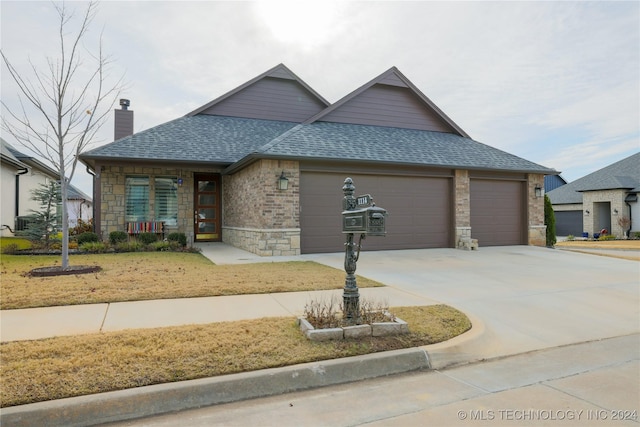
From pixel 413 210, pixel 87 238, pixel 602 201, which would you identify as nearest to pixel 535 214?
pixel 413 210

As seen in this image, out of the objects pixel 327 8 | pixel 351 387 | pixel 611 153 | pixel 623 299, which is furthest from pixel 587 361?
pixel 611 153

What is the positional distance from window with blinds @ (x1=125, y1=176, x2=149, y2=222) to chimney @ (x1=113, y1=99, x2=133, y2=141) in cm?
469

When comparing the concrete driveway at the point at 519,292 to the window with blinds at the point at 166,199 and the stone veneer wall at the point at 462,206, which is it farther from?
the window with blinds at the point at 166,199

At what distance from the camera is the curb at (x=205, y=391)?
2643 millimetres

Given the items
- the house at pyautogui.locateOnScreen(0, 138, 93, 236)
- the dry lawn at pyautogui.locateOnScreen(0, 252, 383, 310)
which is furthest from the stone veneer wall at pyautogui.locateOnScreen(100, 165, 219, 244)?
the dry lawn at pyautogui.locateOnScreen(0, 252, 383, 310)

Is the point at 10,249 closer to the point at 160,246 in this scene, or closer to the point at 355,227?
the point at 160,246

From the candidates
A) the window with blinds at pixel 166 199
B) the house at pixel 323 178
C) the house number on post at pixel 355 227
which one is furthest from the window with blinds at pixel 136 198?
the house number on post at pixel 355 227

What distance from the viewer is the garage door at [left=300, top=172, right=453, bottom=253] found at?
39.7ft

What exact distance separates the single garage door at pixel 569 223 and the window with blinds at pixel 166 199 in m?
30.7

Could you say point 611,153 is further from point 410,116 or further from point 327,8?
point 327,8

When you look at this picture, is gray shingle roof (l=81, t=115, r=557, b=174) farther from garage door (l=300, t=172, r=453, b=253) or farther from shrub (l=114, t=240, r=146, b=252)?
shrub (l=114, t=240, r=146, b=252)

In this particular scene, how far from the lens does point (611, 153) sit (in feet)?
111

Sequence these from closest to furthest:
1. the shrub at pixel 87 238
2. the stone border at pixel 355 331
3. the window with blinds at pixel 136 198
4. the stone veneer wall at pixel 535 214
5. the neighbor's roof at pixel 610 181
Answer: the stone border at pixel 355 331 < the shrub at pixel 87 238 < the window with blinds at pixel 136 198 < the stone veneer wall at pixel 535 214 < the neighbor's roof at pixel 610 181

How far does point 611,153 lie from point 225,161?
35.4 m
